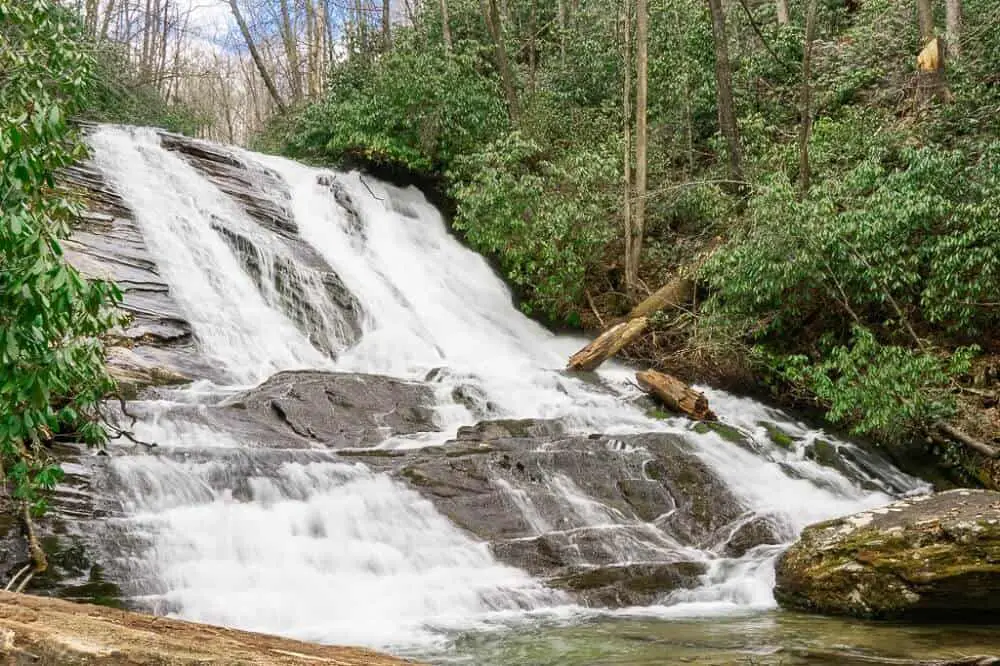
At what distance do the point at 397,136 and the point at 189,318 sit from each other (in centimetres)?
859

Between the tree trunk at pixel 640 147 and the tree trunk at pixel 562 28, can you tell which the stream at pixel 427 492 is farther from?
the tree trunk at pixel 562 28

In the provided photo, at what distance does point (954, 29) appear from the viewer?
15.7m

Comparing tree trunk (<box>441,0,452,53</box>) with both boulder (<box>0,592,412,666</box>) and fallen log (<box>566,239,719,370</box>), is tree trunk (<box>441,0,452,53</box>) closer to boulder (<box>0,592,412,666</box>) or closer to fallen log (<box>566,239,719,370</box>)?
fallen log (<box>566,239,719,370</box>)

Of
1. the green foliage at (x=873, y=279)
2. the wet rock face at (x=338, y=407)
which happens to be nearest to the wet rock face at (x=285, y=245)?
the wet rock face at (x=338, y=407)

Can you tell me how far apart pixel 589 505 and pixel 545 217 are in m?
8.30

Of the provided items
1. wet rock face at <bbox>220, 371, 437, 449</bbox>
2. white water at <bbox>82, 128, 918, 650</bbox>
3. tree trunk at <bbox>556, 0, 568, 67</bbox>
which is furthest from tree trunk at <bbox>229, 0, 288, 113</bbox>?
wet rock face at <bbox>220, 371, 437, 449</bbox>

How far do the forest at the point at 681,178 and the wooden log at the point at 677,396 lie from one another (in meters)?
1.69

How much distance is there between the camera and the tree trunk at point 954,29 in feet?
51.0

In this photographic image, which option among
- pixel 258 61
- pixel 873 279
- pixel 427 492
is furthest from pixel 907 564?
pixel 258 61

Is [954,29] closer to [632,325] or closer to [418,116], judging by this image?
[632,325]

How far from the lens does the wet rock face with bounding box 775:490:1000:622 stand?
612cm

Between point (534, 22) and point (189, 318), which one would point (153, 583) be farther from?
point (534, 22)

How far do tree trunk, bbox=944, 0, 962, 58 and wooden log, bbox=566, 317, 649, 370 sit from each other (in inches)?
307

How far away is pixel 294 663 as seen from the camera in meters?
2.49
